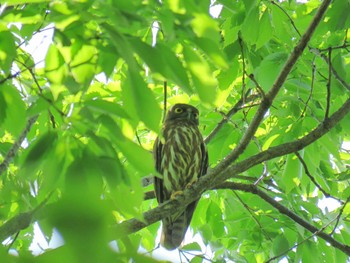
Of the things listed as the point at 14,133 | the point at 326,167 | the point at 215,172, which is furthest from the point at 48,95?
the point at 326,167

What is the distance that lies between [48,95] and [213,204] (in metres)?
3.43

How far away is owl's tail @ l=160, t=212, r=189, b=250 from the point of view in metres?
5.50

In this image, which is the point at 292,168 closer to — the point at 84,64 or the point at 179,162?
the point at 179,162

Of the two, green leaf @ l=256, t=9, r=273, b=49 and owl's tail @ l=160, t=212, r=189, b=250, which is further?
owl's tail @ l=160, t=212, r=189, b=250

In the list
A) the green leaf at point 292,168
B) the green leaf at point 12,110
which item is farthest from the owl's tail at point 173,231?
the green leaf at point 12,110

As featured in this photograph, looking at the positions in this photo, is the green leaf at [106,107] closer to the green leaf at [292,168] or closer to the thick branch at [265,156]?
the thick branch at [265,156]

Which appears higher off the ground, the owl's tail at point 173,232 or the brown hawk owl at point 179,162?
the brown hawk owl at point 179,162

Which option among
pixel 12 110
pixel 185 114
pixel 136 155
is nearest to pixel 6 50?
pixel 12 110

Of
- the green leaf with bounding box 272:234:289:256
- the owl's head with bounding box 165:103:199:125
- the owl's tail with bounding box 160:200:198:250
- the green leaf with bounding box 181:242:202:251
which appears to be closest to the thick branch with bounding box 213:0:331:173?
the green leaf with bounding box 181:242:202:251

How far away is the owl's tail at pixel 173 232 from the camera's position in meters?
5.50

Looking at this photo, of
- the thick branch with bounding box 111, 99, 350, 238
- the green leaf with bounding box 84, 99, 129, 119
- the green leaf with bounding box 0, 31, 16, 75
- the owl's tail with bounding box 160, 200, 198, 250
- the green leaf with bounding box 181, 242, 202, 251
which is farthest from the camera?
the owl's tail with bounding box 160, 200, 198, 250

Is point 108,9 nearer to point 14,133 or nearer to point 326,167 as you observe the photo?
point 14,133

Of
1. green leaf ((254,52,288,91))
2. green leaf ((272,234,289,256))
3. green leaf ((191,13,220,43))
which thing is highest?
green leaf ((254,52,288,91))

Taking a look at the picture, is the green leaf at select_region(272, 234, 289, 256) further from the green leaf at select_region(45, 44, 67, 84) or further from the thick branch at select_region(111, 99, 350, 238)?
the green leaf at select_region(45, 44, 67, 84)
